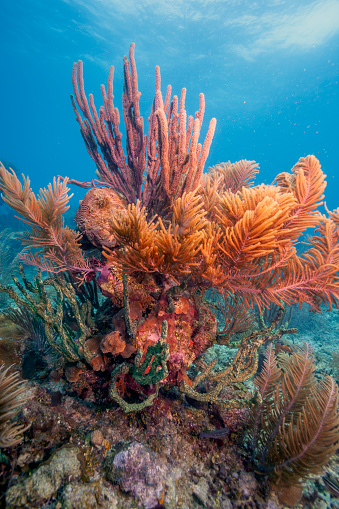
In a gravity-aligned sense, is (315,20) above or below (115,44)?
below

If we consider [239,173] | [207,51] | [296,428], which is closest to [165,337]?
[296,428]

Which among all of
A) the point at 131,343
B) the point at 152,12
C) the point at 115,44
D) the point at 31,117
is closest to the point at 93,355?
the point at 131,343

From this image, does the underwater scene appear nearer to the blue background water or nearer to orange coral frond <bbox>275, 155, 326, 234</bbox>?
orange coral frond <bbox>275, 155, 326, 234</bbox>

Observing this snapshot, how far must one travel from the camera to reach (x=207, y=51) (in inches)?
1785

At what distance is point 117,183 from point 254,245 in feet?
8.66

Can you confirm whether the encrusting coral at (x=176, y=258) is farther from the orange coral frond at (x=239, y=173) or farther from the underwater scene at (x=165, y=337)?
the orange coral frond at (x=239, y=173)

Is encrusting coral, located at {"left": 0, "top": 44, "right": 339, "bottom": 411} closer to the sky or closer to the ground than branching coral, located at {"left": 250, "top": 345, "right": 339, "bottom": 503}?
closer to the sky

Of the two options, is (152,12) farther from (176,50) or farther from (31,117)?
(31,117)

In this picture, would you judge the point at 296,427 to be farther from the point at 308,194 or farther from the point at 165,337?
the point at 308,194

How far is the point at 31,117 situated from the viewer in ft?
373

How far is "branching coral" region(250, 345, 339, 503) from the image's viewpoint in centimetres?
193

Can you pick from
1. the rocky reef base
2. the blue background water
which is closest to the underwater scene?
the rocky reef base

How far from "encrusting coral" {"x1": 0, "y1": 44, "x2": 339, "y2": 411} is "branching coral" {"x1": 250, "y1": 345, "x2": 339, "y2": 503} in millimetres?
482

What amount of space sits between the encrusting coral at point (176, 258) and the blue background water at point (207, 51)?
3873 cm
